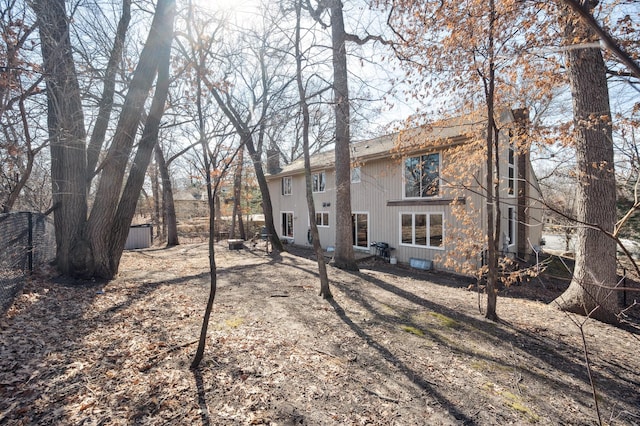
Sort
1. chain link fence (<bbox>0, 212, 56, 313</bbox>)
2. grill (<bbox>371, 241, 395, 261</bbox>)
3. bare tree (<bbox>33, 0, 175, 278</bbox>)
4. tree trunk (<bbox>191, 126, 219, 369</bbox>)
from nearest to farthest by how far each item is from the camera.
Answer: tree trunk (<bbox>191, 126, 219, 369</bbox>)
chain link fence (<bbox>0, 212, 56, 313</bbox>)
bare tree (<bbox>33, 0, 175, 278</bbox>)
grill (<bbox>371, 241, 395, 261</bbox>)

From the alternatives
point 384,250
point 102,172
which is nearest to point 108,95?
point 102,172

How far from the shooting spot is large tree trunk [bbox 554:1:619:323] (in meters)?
5.39

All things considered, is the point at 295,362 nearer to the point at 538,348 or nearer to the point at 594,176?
the point at 538,348

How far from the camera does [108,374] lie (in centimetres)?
291

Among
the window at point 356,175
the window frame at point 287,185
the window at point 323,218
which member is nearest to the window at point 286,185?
the window frame at point 287,185

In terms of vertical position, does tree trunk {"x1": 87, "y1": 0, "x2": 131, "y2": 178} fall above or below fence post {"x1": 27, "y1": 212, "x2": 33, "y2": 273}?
above

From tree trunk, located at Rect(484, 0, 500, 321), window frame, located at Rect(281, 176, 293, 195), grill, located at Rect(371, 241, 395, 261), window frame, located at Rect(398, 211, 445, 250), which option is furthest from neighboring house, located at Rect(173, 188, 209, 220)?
tree trunk, located at Rect(484, 0, 500, 321)

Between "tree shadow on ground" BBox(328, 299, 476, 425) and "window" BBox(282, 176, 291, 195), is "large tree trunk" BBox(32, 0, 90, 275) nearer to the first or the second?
"tree shadow on ground" BBox(328, 299, 476, 425)

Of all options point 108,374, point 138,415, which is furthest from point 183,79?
point 138,415

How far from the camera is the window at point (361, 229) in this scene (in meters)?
13.8

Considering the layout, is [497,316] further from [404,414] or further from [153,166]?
[153,166]

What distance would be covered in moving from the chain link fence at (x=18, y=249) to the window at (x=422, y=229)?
1117 cm

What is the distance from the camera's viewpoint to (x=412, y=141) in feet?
25.3

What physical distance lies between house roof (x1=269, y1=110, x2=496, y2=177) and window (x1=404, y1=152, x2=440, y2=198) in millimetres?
797
